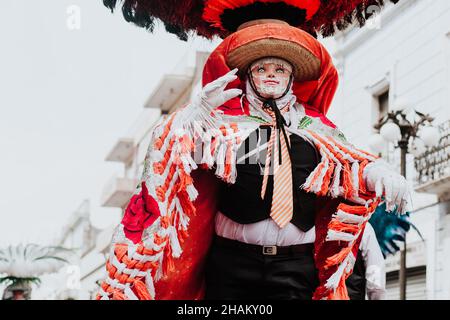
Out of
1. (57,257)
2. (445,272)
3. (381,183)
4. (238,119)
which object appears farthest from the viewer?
(445,272)

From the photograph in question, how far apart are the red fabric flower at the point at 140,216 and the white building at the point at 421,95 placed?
8.14 m

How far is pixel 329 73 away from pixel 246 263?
1025mm

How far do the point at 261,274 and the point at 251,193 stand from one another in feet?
1.18

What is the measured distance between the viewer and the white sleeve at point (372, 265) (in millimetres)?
5656

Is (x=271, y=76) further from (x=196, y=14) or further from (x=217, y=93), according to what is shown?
(x=196, y=14)

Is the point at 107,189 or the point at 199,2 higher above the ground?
the point at 107,189

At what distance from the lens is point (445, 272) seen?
12078 mm

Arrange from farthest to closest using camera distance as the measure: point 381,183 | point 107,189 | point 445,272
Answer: point 107,189, point 445,272, point 381,183

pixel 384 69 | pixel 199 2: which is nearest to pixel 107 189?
pixel 384 69

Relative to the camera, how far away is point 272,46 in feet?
12.9

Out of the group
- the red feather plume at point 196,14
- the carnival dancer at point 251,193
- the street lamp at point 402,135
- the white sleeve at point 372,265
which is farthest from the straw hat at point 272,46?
the street lamp at point 402,135

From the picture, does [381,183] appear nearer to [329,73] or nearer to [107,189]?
[329,73]

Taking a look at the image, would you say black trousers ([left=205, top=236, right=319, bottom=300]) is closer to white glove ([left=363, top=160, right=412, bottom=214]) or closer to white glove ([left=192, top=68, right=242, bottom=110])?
white glove ([left=363, top=160, right=412, bottom=214])

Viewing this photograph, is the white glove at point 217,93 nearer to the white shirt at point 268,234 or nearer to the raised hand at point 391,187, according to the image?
the white shirt at point 268,234
